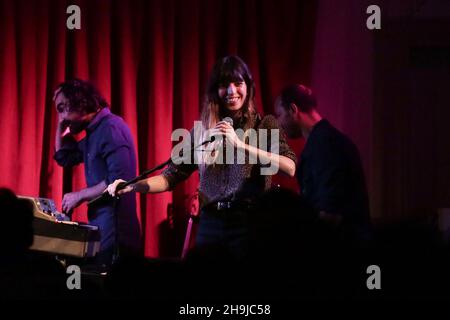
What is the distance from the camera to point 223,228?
1.91 metres

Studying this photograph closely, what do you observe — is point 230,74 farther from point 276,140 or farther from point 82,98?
point 82,98

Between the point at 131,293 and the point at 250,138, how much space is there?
3.03 ft

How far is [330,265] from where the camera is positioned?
1279mm

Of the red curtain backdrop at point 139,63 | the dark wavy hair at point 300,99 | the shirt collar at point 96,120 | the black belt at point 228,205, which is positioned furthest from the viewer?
the red curtain backdrop at point 139,63

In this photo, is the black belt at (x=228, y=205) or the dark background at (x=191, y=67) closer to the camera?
the black belt at (x=228, y=205)

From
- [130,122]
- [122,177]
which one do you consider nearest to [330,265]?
[122,177]

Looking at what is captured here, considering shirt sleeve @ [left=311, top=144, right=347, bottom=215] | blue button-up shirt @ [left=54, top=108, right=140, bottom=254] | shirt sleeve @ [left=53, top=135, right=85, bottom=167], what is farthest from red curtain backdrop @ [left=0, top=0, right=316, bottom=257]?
shirt sleeve @ [left=311, top=144, right=347, bottom=215]

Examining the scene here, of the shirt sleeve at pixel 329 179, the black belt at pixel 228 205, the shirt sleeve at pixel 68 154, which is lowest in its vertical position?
the black belt at pixel 228 205

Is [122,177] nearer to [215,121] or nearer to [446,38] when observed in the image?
[215,121]

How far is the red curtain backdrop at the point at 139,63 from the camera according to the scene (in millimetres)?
3312

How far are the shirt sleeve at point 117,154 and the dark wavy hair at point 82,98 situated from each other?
182 millimetres

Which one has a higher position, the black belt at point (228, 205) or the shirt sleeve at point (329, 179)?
the shirt sleeve at point (329, 179)

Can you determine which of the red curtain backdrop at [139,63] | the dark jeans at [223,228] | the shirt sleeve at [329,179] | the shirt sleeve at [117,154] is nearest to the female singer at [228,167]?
the dark jeans at [223,228]
